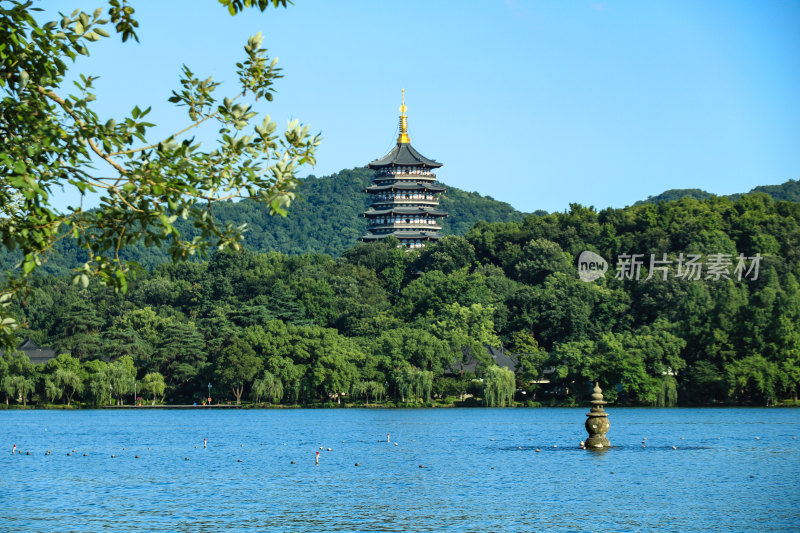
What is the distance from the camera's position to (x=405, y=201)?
122188 mm

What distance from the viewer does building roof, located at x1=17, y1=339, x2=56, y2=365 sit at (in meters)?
93.6

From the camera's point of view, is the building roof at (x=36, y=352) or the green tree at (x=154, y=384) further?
the building roof at (x=36, y=352)

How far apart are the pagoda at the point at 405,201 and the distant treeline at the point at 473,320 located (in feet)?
25.1

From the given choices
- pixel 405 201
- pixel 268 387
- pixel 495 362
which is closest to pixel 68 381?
pixel 268 387

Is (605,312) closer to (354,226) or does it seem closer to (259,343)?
(259,343)

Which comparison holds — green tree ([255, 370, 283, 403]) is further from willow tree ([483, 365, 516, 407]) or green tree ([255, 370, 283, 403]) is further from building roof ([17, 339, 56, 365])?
building roof ([17, 339, 56, 365])

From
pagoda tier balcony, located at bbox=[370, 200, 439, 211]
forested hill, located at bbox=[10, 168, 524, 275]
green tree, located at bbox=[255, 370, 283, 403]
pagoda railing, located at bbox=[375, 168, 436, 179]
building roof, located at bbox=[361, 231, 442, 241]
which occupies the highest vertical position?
forested hill, located at bbox=[10, 168, 524, 275]

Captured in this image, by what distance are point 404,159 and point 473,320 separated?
130 feet

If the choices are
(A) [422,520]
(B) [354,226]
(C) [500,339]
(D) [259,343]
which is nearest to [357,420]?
(D) [259,343]

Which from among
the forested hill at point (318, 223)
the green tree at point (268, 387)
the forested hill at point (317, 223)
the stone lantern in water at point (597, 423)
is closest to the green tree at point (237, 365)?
the green tree at point (268, 387)

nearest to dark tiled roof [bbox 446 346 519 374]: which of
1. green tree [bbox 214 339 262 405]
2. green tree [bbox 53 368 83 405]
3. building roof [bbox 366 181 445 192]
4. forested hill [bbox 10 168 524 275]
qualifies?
green tree [bbox 214 339 262 405]

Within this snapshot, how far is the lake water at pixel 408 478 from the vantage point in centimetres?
2446

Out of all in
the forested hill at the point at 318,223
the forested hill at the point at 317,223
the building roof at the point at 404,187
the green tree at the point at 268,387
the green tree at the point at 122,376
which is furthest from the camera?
the forested hill at the point at 318,223

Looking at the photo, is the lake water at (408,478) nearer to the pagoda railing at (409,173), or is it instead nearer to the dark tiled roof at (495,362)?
the dark tiled roof at (495,362)
